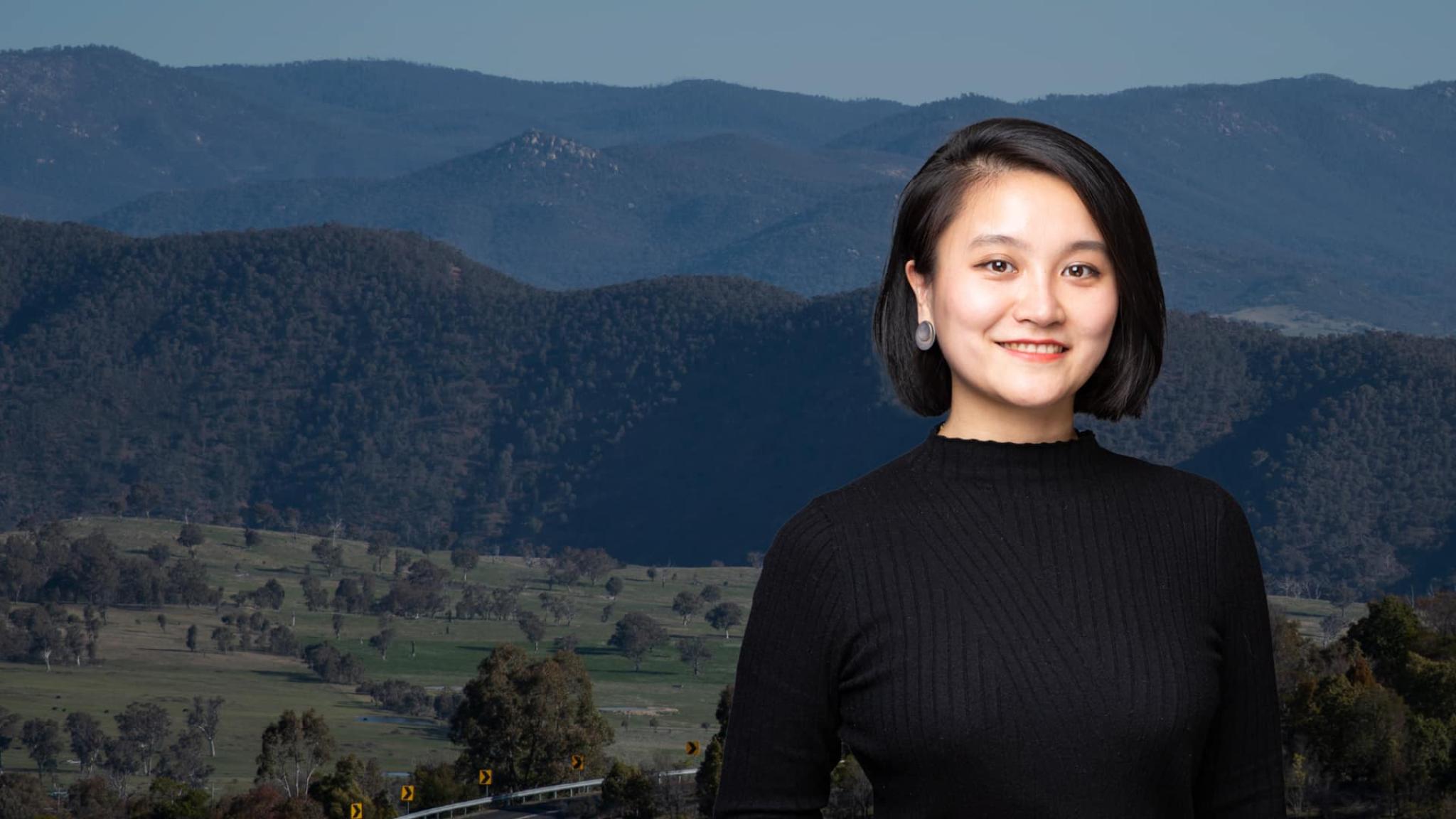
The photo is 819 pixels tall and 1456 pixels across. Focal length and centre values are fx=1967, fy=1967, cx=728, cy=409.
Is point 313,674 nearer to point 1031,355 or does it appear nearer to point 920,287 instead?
point 920,287

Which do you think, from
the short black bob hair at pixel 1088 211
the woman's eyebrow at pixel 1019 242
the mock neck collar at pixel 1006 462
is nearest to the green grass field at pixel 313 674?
the short black bob hair at pixel 1088 211

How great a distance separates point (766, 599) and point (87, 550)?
16952cm

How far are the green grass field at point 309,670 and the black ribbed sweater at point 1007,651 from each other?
8783 centimetres

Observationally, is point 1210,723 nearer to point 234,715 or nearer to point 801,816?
point 801,816

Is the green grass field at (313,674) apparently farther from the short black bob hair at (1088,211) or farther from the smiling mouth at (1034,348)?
the smiling mouth at (1034,348)

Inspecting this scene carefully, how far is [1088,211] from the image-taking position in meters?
3.61

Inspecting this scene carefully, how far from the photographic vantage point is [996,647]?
3.44 m

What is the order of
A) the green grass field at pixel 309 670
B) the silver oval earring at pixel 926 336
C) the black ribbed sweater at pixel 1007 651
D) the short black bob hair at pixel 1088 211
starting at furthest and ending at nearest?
the green grass field at pixel 309 670, the silver oval earring at pixel 926 336, the short black bob hair at pixel 1088 211, the black ribbed sweater at pixel 1007 651

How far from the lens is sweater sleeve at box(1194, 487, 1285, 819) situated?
369 centimetres

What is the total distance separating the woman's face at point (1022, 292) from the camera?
11.9 feet

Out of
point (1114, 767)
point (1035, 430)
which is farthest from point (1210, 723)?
point (1035, 430)

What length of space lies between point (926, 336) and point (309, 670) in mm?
146807

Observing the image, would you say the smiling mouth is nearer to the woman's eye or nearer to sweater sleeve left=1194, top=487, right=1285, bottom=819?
the woman's eye

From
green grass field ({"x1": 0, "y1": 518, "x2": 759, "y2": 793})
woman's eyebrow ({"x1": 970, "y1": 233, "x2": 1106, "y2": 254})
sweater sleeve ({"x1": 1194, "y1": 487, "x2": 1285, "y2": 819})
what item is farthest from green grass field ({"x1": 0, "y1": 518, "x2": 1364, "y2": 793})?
woman's eyebrow ({"x1": 970, "y1": 233, "x2": 1106, "y2": 254})
